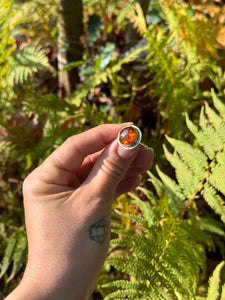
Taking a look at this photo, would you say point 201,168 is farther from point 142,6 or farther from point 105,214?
point 142,6

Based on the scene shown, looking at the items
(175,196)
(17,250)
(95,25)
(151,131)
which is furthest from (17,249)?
(95,25)

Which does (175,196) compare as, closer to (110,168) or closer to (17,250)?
(110,168)

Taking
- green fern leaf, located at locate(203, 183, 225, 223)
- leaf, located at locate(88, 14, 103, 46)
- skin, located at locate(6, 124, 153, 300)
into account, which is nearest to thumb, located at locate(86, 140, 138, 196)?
skin, located at locate(6, 124, 153, 300)

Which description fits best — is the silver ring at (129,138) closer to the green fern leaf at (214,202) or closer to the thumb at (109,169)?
the thumb at (109,169)

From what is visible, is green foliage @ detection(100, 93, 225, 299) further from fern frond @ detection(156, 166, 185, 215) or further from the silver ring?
the silver ring

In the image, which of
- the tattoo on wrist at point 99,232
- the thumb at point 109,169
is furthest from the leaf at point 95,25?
the tattoo on wrist at point 99,232

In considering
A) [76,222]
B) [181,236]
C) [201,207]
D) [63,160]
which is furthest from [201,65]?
[76,222]

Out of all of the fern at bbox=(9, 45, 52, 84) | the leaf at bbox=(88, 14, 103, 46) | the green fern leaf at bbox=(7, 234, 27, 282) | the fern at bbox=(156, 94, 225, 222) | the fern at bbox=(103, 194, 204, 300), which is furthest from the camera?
the leaf at bbox=(88, 14, 103, 46)
